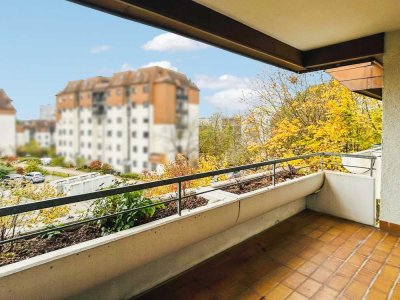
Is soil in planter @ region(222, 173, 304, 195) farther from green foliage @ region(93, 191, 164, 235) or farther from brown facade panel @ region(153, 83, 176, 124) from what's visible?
brown facade panel @ region(153, 83, 176, 124)

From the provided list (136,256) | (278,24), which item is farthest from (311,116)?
(136,256)

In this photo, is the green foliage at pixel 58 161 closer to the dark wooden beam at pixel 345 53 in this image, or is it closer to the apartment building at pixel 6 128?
the apartment building at pixel 6 128

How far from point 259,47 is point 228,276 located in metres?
2.21

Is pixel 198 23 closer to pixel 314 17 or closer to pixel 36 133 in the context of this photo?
pixel 314 17

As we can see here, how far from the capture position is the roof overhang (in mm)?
1812

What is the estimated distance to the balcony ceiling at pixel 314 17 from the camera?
1.95 meters

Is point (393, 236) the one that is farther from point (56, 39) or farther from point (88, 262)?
point (56, 39)

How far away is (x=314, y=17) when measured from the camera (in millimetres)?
2176

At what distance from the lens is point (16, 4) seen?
35.1 inches

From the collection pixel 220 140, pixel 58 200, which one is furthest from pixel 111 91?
pixel 220 140

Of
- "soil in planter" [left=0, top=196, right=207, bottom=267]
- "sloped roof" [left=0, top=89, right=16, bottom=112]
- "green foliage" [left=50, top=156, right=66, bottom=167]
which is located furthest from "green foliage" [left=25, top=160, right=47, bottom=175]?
"soil in planter" [left=0, top=196, right=207, bottom=267]

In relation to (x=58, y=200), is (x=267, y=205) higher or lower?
lower

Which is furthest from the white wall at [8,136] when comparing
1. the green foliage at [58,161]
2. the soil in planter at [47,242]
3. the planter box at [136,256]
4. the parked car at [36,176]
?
the soil in planter at [47,242]

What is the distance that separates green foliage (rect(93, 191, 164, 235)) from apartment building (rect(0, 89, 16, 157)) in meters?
1.07
